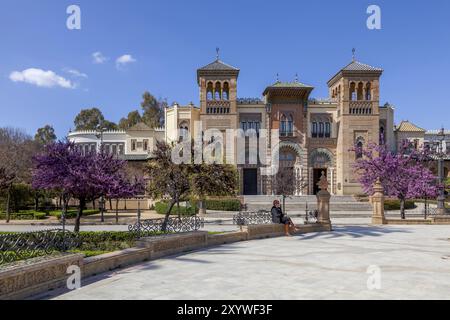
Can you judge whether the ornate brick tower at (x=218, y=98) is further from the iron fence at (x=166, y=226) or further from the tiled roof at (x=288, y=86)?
the iron fence at (x=166, y=226)

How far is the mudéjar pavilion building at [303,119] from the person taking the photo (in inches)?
1785

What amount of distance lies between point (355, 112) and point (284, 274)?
40.1 meters

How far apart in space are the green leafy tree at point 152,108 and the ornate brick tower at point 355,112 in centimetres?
4037

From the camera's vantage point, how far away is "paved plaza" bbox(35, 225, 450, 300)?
7457 millimetres

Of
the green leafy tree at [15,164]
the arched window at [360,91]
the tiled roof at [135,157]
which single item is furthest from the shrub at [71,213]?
the arched window at [360,91]

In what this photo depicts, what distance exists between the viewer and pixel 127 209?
4178 cm

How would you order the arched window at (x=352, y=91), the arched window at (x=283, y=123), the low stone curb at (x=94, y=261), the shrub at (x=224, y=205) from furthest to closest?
the arched window at (x=283, y=123), the arched window at (x=352, y=91), the shrub at (x=224, y=205), the low stone curb at (x=94, y=261)

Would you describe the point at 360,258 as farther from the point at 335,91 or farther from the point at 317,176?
Answer: the point at 335,91

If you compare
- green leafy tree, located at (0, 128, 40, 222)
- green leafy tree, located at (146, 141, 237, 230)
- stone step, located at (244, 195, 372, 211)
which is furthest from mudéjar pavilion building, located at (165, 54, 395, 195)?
green leafy tree, located at (146, 141, 237, 230)

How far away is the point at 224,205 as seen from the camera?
117 ft

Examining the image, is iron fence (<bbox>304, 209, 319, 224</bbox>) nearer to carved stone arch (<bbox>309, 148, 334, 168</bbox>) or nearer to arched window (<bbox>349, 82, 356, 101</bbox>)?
carved stone arch (<bbox>309, 148, 334, 168</bbox>)

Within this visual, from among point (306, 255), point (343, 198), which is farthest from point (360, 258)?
point (343, 198)

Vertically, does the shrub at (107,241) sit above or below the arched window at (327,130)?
below
